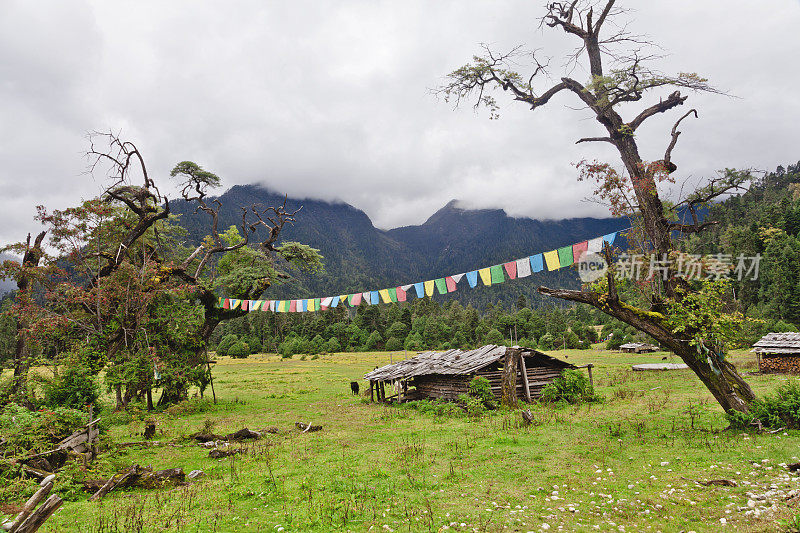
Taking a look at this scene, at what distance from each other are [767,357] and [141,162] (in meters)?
40.0

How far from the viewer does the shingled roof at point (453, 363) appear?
2175 cm

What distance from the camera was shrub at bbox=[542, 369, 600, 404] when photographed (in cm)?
2127

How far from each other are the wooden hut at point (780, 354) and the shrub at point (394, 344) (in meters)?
57.3

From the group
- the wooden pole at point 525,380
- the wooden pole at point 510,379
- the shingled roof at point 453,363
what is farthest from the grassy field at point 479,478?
the shingled roof at point 453,363

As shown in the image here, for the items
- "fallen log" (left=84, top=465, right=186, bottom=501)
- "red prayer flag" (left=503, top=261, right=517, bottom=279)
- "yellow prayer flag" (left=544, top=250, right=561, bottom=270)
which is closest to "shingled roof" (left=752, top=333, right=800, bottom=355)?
"yellow prayer flag" (left=544, top=250, right=561, bottom=270)

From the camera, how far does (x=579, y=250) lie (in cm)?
1399

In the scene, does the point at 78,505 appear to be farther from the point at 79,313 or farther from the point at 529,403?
the point at 529,403

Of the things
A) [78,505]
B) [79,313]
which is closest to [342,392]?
[79,313]

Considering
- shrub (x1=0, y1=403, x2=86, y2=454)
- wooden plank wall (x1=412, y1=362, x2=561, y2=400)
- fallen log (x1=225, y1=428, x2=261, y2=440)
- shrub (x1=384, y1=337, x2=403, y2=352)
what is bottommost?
shrub (x1=384, y1=337, x2=403, y2=352)

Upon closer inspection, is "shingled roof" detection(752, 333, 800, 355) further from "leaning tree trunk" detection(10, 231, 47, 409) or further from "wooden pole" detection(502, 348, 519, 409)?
"leaning tree trunk" detection(10, 231, 47, 409)

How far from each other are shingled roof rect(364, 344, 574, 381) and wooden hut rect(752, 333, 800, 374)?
16.2 meters

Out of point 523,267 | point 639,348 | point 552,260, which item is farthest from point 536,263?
point 639,348

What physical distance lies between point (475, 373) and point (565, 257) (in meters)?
9.47

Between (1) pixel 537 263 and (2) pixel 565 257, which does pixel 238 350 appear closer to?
(1) pixel 537 263
